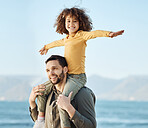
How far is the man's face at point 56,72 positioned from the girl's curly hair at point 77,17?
52cm

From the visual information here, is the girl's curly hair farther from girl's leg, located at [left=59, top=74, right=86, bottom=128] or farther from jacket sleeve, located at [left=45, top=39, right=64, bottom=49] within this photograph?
girl's leg, located at [left=59, top=74, right=86, bottom=128]

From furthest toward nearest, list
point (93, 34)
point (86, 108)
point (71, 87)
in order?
point (86, 108)
point (71, 87)
point (93, 34)

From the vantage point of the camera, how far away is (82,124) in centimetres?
383

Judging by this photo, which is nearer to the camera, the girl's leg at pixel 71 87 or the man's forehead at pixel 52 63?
the girl's leg at pixel 71 87

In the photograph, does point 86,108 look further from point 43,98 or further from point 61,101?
point 43,98

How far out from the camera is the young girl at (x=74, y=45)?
3885 millimetres

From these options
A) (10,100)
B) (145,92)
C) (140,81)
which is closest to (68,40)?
(10,100)

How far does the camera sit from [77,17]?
4.06 meters

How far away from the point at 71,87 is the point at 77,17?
0.84 m

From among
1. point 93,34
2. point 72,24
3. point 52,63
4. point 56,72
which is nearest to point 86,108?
point 56,72

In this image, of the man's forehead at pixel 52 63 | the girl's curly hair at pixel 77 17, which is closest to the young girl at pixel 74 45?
the girl's curly hair at pixel 77 17

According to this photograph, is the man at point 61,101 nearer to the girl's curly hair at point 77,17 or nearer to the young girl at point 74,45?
the young girl at point 74,45

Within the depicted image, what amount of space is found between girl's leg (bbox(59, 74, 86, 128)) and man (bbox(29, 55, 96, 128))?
0.19 ft

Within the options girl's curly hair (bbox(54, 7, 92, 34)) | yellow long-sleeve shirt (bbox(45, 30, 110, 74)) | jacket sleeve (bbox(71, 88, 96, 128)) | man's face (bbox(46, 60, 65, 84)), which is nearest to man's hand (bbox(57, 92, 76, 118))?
jacket sleeve (bbox(71, 88, 96, 128))
